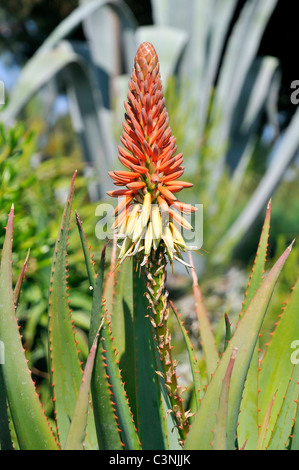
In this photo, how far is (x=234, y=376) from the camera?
60cm

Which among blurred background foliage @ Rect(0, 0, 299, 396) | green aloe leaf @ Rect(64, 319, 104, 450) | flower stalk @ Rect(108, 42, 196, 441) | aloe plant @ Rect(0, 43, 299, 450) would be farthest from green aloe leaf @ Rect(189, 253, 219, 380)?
blurred background foliage @ Rect(0, 0, 299, 396)

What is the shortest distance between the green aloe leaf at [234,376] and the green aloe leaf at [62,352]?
24cm

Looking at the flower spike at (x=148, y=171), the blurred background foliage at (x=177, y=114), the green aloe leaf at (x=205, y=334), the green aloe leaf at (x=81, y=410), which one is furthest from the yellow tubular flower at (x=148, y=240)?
the blurred background foliage at (x=177, y=114)

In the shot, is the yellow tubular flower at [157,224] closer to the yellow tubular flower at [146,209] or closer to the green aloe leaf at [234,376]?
the yellow tubular flower at [146,209]

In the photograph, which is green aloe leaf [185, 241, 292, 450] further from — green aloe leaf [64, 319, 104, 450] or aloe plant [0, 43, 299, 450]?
green aloe leaf [64, 319, 104, 450]

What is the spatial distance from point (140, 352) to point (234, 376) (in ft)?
0.64

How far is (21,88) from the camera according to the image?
240 cm

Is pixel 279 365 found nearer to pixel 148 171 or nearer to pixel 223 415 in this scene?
pixel 223 415

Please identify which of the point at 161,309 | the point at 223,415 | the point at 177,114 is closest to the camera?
the point at 223,415

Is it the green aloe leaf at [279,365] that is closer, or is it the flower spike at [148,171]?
the flower spike at [148,171]

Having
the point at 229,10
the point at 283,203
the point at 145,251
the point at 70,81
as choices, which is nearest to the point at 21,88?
the point at 70,81

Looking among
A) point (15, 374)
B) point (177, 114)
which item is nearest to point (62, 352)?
point (15, 374)

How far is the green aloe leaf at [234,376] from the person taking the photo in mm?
578
